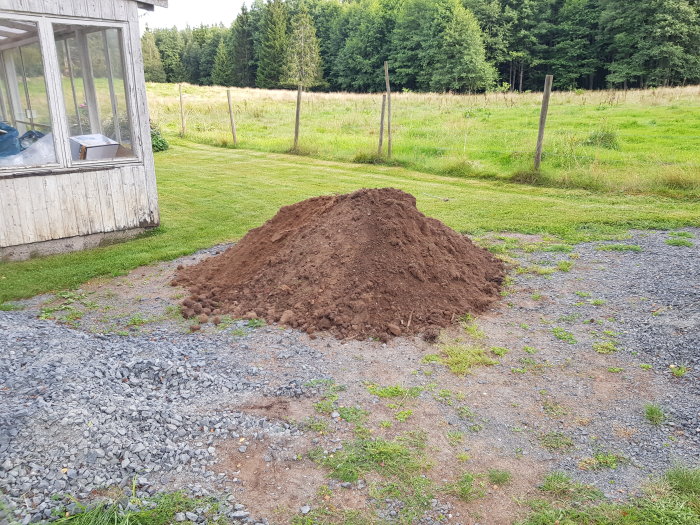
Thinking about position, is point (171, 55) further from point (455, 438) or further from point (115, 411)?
point (455, 438)

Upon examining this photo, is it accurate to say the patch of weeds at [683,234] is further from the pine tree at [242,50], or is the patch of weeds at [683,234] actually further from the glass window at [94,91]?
the pine tree at [242,50]

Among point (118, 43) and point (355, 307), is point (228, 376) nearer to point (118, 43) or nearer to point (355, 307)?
point (355, 307)

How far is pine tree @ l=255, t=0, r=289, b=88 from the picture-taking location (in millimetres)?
64688

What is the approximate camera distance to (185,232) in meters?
9.15

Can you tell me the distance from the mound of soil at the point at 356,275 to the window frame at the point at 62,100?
242 centimetres

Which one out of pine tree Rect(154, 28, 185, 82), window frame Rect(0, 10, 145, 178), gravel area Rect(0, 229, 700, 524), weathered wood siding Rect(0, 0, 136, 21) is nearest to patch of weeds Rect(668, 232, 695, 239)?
gravel area Rect(0, 229, 700, 524)

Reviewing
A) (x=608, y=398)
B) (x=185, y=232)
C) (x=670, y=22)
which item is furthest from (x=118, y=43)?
(x=670, y=22)

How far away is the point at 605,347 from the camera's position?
194 inches

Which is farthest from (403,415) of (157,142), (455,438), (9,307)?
(157,142)

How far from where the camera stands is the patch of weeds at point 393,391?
4.20 metres

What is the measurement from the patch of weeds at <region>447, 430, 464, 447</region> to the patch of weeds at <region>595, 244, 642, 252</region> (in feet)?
16.8

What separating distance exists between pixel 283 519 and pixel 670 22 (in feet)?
156

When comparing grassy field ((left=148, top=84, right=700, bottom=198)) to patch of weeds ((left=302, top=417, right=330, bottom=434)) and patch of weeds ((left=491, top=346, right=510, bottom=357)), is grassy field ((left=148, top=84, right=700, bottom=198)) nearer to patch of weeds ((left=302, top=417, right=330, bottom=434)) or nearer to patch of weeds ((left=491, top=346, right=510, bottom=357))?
patch of weeds ((left=491, top=346, right=510, bottom=357))

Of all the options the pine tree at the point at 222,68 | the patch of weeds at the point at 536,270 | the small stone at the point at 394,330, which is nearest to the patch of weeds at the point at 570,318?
the patch of weeds at the point at 536,270
